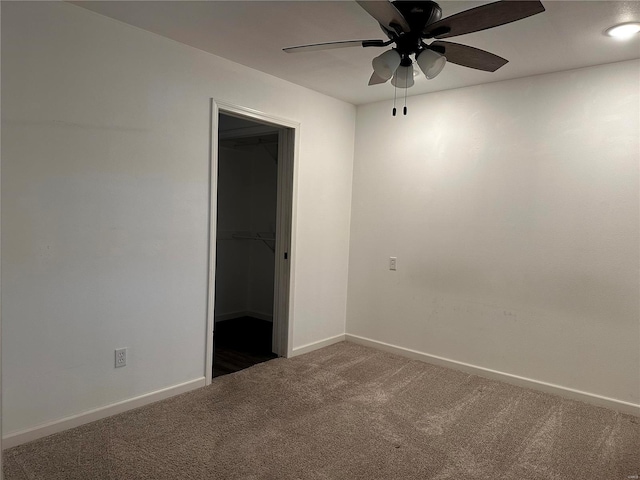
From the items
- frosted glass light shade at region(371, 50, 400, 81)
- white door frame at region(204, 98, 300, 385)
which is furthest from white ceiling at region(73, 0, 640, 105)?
white door frame at region(204, 98, 300, 385)

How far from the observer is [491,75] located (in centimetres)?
344

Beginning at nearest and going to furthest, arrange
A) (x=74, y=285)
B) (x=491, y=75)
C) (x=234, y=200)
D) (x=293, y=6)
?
(x=293, y=6) < (x=74, y=285) < (x=491, y=75) < (x=234, y=200)

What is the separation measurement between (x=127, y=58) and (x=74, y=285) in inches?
55.5

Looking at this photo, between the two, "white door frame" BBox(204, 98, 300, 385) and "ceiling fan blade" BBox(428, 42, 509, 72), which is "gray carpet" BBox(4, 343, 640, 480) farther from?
"ceiling fan blade" BBox(428, 42, 509, 72)

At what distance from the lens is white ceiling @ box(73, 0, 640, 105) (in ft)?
7.88

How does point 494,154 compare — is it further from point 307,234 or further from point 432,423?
point 432,423

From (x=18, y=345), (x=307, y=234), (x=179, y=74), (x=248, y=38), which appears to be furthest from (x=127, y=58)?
(x=307, y=234)

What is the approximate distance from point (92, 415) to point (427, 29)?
285 centimetres

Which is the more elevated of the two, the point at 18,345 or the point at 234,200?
the point at 234,200

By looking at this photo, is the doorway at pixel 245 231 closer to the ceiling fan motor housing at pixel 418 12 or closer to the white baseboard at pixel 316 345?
the white baseboard at pixel 316 345

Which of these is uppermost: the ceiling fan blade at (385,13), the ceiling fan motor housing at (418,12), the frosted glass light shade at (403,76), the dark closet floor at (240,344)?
the ceiling fan motor housing at (418,12)

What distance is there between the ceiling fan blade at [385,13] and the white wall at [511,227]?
184 cm

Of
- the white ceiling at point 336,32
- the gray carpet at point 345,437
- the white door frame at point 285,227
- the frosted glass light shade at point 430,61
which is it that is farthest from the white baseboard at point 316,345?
the frosted glass light shade at point 430,61

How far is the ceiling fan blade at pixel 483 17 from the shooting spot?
181cm
